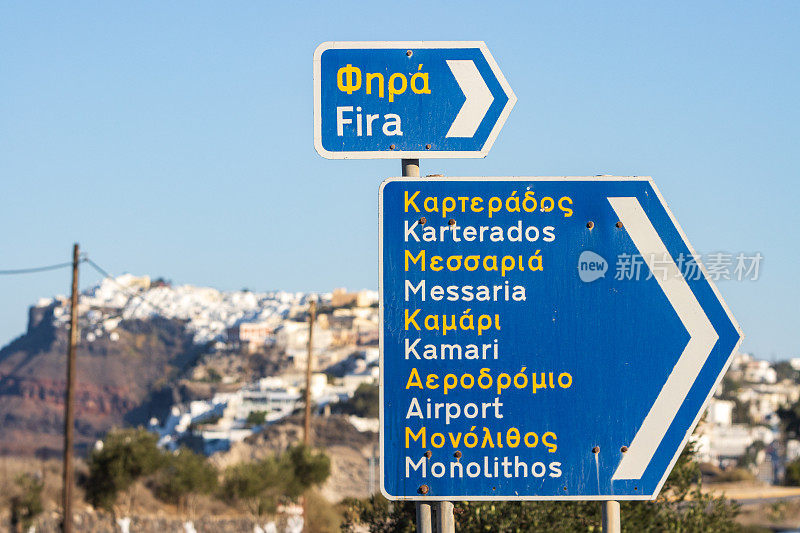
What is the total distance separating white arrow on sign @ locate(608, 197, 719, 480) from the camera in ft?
9.29

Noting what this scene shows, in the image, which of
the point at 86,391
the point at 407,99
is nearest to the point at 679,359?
the point at 407,99

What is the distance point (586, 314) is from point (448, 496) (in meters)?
0.68

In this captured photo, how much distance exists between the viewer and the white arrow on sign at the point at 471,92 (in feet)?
10.1

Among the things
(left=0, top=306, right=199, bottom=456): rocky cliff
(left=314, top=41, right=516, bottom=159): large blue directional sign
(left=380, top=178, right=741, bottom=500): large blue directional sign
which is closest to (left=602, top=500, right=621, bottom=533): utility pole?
(left=380, top=178, right=741, bottom=500): large blue directional sign

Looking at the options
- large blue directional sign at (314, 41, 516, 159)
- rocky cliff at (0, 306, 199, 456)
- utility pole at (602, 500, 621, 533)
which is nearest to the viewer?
utility pole at (602, 500, 621, 533)

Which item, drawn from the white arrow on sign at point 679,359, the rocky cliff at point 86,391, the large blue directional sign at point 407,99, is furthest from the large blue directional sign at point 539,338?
the rocky cliff at point 86,391

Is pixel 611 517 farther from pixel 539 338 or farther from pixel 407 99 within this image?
pixel 407 99

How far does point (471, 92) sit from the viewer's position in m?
3.11

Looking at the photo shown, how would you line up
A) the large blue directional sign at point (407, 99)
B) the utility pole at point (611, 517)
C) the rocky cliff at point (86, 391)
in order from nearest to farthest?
the utility pole at point (611, 517) → the large blue directional sign at point (407, 99) → the rocky cliff at point (86, 391)

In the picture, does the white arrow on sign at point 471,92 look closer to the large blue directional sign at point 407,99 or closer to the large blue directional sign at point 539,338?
the large blue directional sign at point 407,99

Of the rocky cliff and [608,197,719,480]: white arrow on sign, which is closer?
[608,197,719,480]: white arrow on sign

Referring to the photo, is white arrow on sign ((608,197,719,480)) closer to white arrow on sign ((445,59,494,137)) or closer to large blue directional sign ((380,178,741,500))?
large blue directional sign ((380,178,741,500))

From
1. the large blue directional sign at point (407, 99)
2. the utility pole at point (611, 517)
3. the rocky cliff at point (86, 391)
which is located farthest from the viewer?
the rocky cliff at point (86, 391)

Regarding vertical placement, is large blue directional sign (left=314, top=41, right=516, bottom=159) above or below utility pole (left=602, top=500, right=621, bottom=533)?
above
